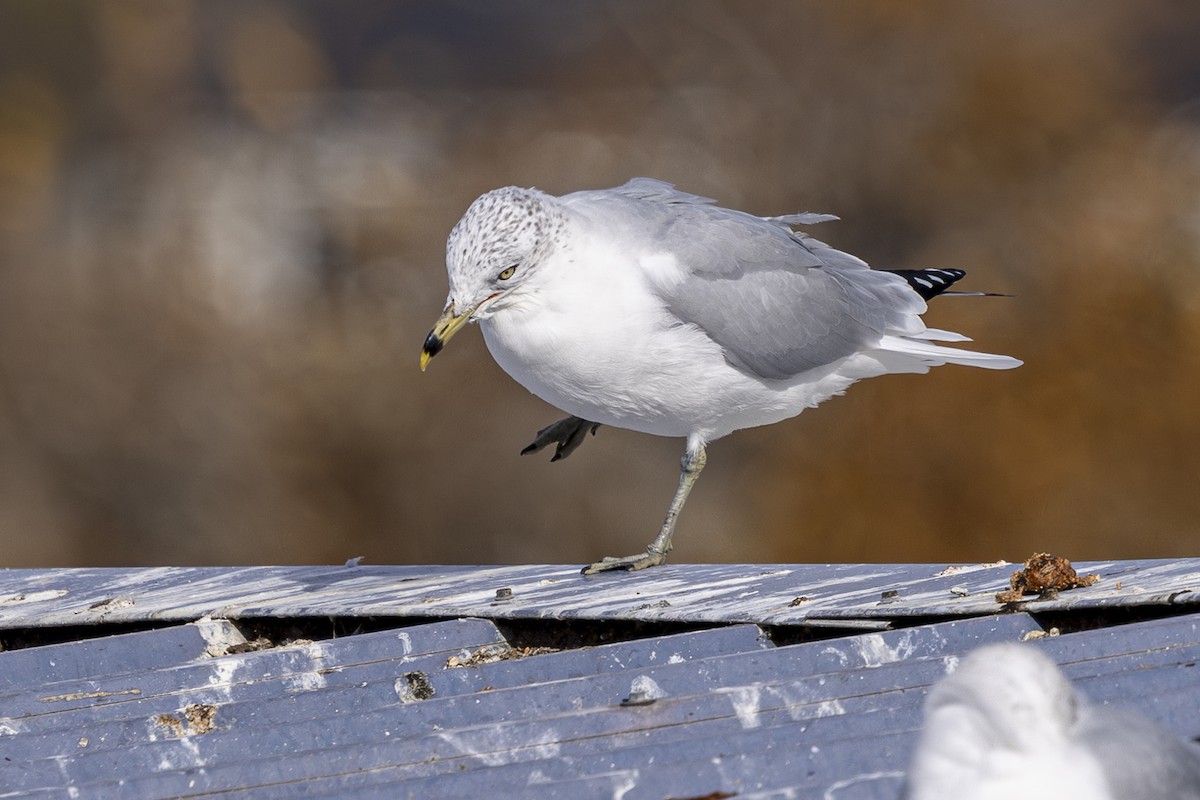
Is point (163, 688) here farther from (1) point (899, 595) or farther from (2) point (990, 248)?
(2) point (990, 248)

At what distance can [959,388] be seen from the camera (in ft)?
46.2

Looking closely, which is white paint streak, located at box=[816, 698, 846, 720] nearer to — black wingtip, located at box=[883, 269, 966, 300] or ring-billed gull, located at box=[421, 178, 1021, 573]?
ring-billed gull, located at box=[421, 178, 1021, 573]

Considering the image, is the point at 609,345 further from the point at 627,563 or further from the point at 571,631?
the point at 571,631

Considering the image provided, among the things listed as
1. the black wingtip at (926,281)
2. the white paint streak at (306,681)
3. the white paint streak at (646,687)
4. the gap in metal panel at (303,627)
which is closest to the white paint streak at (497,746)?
the white paint streak at (646,687)

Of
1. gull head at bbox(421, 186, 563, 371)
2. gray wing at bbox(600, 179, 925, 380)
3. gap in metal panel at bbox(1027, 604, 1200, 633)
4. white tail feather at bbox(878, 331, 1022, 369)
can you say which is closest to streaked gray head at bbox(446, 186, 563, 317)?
gull head at bbox(421, 186, 563, 371)

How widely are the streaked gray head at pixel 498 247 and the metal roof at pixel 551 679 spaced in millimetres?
711

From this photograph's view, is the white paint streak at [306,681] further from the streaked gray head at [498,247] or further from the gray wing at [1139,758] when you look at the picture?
the gray wing at [1139,758]

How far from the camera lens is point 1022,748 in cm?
174

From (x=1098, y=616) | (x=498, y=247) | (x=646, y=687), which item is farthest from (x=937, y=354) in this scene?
(x=646, y=687)

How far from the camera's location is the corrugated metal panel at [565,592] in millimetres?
3131

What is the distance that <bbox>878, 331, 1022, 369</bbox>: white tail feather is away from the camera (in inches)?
192

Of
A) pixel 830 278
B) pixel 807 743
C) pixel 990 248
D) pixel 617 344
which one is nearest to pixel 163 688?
pixel 807 743

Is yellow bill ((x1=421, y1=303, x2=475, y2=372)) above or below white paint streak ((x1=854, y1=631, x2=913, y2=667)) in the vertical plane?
above

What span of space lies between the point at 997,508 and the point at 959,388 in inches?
41.5
